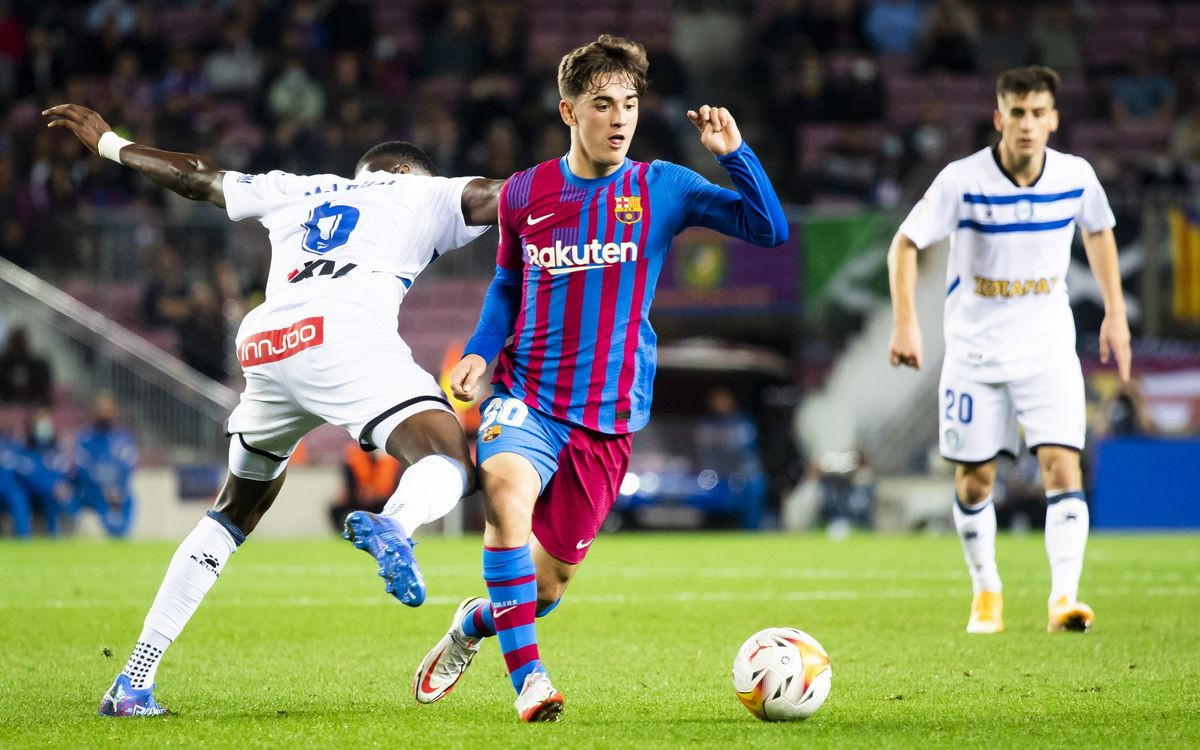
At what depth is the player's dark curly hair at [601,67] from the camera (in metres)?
5.08

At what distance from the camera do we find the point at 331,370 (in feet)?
16.2

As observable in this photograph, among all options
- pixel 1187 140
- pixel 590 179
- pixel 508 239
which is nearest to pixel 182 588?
pixel 508 239

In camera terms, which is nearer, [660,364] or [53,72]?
[660,364]

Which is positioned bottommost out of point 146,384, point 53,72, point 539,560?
point 146,384

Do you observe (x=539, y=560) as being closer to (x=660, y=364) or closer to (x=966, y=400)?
(x=966, y=400)

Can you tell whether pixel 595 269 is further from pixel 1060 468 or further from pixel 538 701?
pixel 1060 468

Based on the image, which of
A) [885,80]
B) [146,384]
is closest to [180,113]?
[146,384]

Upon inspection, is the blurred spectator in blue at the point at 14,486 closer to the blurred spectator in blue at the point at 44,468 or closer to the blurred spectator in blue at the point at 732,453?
the blurred spectator in blue at the point at 44,468

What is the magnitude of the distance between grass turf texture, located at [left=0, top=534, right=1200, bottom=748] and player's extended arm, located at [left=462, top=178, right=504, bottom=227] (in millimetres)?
1548

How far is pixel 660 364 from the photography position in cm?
1984

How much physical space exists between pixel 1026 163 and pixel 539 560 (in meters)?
3.51

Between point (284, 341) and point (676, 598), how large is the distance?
16.2ft

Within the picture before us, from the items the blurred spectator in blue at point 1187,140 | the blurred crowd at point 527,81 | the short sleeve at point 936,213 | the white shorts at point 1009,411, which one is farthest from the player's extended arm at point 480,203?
the blurred spectator in blue at point 1187,140

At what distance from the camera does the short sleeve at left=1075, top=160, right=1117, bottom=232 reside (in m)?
7.82
